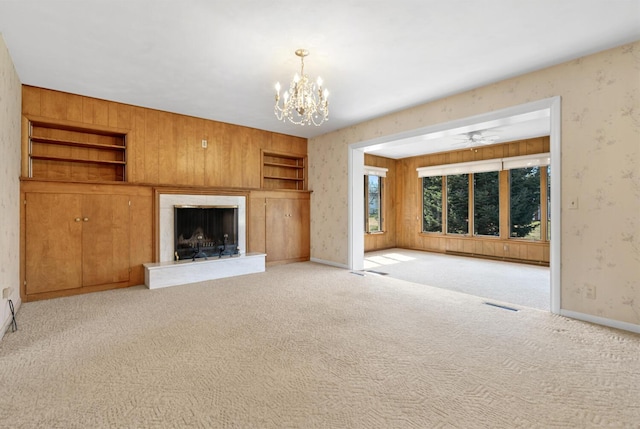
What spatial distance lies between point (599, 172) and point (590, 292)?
1.21 metres

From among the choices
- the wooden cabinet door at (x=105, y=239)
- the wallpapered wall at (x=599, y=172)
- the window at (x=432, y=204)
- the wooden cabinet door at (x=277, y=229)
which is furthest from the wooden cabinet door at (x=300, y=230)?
the wallpapered wall at (x=599, y=172)

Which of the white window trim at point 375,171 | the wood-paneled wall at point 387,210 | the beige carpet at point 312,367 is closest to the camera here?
the beige carpet at point 312,367

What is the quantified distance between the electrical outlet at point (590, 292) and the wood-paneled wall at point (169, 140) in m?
5.05

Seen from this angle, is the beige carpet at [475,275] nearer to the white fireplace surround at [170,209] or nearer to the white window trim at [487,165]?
the white window trim at [487,165]

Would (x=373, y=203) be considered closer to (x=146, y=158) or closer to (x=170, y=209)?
(x=170, y=209)

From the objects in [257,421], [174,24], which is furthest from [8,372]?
[174,24]

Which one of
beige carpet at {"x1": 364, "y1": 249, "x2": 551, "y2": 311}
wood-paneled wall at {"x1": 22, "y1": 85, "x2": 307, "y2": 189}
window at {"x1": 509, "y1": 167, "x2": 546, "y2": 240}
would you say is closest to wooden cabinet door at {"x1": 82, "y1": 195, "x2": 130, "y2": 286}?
wood-paneled wall at {"x1": 22, "y1": 85, "x2": 307, "y2": 189}

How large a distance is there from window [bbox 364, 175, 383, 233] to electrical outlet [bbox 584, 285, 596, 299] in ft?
17.9

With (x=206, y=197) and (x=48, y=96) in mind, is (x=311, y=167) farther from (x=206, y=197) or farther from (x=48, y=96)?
(x=48, y=96)

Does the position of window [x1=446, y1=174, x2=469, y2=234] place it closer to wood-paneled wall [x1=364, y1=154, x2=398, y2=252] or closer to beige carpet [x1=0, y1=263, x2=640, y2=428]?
wood-paneled wall [x1=364, y1=154, x2=398, y2=252]

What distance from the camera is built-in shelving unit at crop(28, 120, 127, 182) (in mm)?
4113

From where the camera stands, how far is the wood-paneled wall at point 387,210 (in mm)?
8430

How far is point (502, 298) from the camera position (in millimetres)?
3967

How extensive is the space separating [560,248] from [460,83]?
2224 mm
